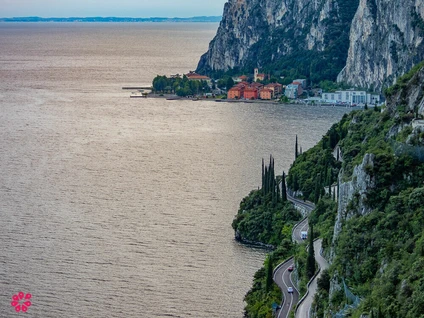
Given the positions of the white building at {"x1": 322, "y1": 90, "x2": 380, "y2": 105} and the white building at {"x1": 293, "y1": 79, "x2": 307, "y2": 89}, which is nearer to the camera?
the white building at {"x1": 322, "y1": 90, "x2": 380, "y2": 105}

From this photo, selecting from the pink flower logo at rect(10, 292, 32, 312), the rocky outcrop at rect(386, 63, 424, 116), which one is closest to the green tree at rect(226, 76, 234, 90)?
the rocky outcrop at rect(386, 63, 424, 116)

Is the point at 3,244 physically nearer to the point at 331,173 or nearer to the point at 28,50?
the point at 331,173

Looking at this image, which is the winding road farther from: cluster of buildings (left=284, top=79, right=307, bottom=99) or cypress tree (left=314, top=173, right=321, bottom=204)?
cluster of buildings (left=284, top=79, right=307, bottom=99)

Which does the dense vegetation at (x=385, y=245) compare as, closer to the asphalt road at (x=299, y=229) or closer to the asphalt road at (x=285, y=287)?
the asphalt road at (x=285, y=287)

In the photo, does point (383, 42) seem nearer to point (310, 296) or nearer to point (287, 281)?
point (287, 281)

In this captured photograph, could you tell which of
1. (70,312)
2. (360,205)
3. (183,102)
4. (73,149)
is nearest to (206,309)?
(70,312)

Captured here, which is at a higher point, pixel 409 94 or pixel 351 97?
pixel 409 94

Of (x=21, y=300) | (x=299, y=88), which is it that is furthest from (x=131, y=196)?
(x=299, y=88)
